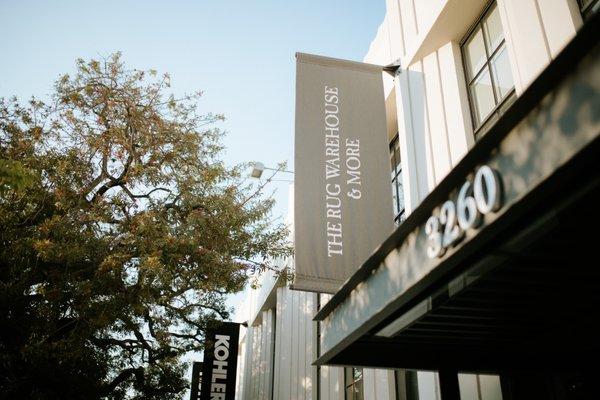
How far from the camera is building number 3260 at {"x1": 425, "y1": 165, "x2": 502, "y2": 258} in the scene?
8.93ft

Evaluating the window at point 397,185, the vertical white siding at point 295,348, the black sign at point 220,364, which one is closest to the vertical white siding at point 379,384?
the window at point 397,185

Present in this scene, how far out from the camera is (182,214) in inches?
488

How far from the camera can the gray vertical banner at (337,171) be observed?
254 inches

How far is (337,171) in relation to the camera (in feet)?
23.5

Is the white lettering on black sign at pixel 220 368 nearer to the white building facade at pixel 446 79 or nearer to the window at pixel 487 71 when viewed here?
the white building facade at pixel 446 79

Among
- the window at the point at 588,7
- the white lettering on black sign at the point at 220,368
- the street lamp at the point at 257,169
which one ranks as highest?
the street lamp at the point at 257,169

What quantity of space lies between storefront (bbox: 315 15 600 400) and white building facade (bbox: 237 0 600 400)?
1.92 feet

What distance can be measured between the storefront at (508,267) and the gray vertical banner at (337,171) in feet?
3.89

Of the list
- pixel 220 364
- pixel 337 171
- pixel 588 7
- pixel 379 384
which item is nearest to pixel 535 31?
pixel 588 7

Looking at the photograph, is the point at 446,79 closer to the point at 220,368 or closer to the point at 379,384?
the point at 379,384

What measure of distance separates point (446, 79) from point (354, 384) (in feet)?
23.4

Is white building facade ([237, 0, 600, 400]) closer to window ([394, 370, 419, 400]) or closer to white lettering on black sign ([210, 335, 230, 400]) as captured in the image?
window ([394, 370, 419, 400])

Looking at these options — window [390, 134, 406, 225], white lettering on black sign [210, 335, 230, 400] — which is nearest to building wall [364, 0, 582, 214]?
window [390, 134, 406, 225]

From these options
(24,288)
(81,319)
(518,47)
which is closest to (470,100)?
(518,47)
